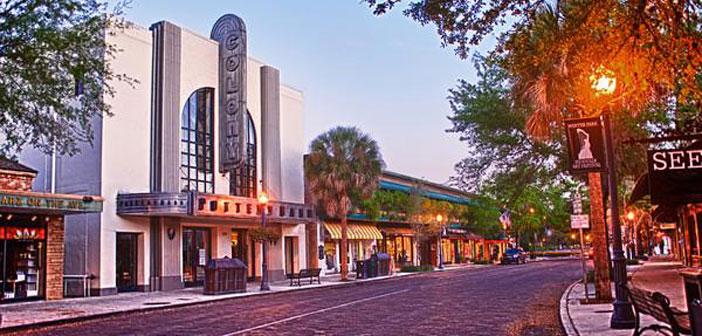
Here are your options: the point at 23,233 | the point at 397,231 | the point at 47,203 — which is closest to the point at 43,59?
the point at 47,203

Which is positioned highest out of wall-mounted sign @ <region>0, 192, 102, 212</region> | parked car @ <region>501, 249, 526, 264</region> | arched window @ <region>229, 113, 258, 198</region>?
arched window @ <region>229, 113, 258, 198</region>

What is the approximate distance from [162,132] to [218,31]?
6.95 metres

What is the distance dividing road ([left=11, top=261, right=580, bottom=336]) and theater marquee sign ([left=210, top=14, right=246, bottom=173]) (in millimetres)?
9873

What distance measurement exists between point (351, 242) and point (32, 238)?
25.9 meters

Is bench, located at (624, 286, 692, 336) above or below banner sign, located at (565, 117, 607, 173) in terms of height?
below

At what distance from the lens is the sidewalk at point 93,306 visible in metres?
17.3

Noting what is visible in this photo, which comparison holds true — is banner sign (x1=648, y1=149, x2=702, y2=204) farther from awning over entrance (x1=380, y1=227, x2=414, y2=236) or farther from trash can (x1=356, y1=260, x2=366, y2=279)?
awning over entrance (x1=380, y1=227, x2=414, y2=236)

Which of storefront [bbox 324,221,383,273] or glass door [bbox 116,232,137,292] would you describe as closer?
glass door [bbox 116,232,137,292]

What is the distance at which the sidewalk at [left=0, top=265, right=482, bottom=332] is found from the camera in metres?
17.3

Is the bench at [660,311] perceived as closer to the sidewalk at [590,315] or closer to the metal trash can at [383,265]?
the sidewalk at [590,315]

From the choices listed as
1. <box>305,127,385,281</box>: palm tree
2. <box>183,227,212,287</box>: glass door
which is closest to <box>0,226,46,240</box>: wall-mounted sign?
<box>183,227,212,287</box>: glass door

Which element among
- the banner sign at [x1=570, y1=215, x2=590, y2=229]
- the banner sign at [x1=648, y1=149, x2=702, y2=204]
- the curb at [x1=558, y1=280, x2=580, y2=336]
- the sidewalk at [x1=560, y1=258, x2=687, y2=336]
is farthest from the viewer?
the banner sign at [x1=570, y1=215, x2=590, y2=229]

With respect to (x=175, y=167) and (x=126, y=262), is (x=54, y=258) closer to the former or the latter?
(x=126, y=262)

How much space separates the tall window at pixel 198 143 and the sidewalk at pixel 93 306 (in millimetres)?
5358
